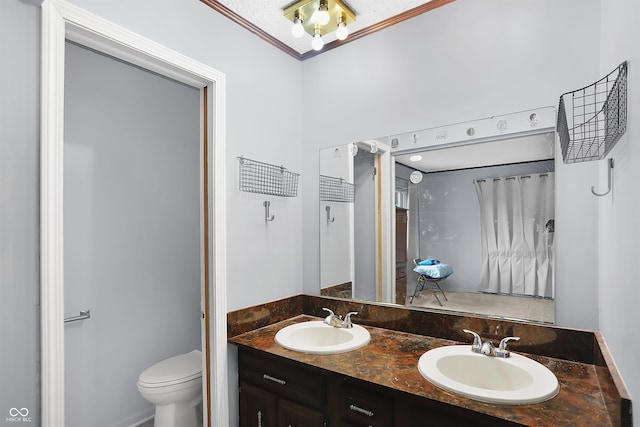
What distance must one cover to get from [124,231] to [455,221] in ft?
7.23

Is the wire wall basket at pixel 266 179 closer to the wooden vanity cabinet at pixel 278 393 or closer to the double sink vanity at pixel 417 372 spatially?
the double sink vanity at pixel 417 372

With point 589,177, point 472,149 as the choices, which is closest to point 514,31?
point 472,149

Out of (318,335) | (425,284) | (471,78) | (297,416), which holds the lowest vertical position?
(297,416)

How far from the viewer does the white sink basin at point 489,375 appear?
45.6 inches

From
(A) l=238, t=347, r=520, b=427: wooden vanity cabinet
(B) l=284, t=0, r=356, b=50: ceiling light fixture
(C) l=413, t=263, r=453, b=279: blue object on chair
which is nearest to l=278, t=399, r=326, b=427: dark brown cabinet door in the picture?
(A) l=238, t=347, r=520, b=427: wooden vanity cabinet

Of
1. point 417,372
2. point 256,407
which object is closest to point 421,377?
point 417,372

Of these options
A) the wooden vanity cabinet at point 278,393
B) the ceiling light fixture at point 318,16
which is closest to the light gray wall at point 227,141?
the wooden vanity cabinet at point 278,393

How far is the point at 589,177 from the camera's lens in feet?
4.82

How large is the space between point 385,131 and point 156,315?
2.14m

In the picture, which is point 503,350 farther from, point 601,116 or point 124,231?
point 124,231

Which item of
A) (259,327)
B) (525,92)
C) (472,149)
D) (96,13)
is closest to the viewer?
(96,13)

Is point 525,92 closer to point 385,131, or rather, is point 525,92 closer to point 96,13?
point 385,131

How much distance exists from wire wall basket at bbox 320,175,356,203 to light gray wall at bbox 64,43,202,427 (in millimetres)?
1252

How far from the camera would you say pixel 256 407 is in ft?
5.94
